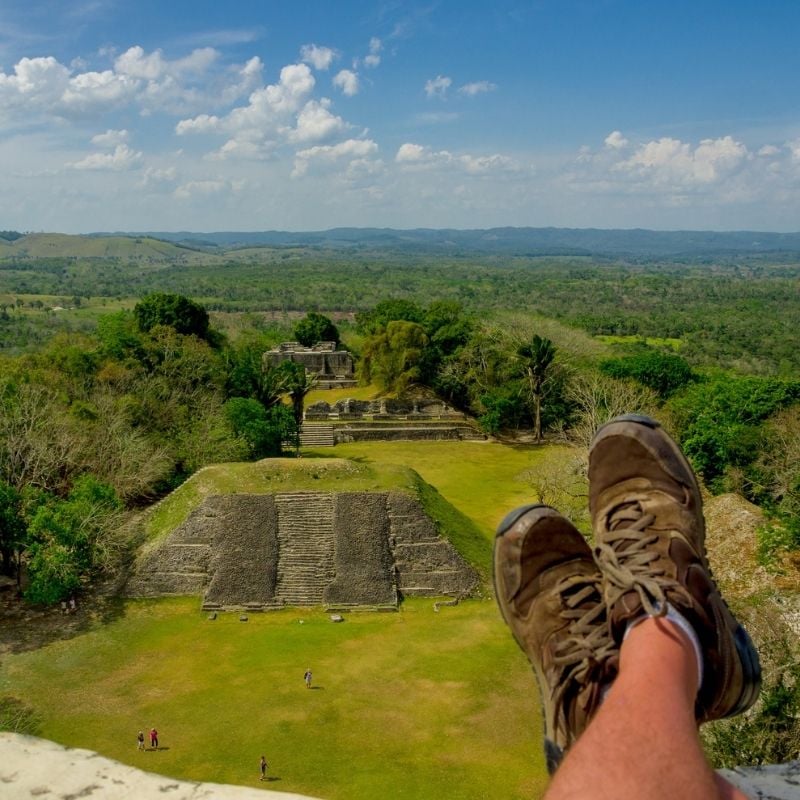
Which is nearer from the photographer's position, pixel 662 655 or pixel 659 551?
pixel 662 655

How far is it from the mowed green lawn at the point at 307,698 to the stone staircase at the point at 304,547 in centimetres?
79

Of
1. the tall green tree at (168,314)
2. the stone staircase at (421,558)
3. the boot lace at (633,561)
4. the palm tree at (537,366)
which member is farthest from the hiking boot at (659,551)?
the tall green tree at (168,314)

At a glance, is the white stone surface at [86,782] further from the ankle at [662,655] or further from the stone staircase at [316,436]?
the stone staircase at [316,436]

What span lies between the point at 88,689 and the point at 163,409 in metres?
16.0

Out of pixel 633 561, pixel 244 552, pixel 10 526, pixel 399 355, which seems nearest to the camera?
pixel 633 561

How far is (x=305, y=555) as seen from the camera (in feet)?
70.9

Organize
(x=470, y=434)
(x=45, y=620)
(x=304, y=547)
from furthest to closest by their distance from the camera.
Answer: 1. (x=470, y=434)
2. (x=304, y=547)
3. (x=45, y=620)

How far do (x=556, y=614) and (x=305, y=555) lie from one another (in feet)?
59.9

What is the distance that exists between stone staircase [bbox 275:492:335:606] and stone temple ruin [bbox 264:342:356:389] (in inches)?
1069

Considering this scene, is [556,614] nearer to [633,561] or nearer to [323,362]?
[633,561]

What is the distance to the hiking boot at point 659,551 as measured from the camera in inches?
140

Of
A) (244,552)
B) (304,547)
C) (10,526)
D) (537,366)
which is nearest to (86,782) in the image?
(10,526)

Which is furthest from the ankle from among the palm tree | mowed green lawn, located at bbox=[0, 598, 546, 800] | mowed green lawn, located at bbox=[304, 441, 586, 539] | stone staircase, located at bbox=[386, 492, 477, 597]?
the palm tree

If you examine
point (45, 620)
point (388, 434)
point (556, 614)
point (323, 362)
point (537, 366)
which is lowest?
point (45, 620)
